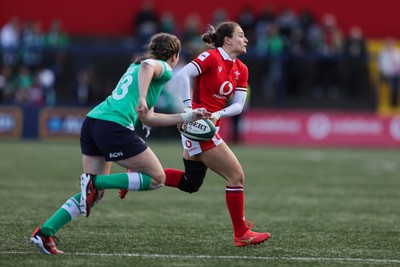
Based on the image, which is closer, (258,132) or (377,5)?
(258,132)

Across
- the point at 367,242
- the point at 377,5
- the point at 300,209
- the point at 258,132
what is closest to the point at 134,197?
the point at 300,209

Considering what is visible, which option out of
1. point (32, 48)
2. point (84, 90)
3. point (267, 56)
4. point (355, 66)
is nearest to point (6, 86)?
point (32, 48)

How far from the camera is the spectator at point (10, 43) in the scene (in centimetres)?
2473

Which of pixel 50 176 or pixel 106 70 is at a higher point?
pixel 106 70

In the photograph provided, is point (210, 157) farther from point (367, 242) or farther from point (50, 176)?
point (50, 176)

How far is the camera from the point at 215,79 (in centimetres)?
805

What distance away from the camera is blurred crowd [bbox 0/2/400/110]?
24547 mm

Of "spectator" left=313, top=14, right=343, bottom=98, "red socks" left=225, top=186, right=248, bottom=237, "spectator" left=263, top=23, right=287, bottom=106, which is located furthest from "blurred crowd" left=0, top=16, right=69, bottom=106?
"red socks" left=225, top=186, right=248, bottom=237

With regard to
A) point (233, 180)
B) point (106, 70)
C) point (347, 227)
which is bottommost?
point (347, 227)

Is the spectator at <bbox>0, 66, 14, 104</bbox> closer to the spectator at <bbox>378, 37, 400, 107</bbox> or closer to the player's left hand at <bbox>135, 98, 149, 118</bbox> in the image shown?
the spectator at <bbox>378, 37, 400, 107</bbox>

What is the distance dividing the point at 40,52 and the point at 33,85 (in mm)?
1007

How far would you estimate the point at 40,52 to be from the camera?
24.8 metres

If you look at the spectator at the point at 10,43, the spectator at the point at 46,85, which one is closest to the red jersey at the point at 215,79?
the spectator at the point at 46,85

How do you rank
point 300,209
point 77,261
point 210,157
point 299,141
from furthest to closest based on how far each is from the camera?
point 299,141 < point 300,209 < point 210,157 < point 77,261
